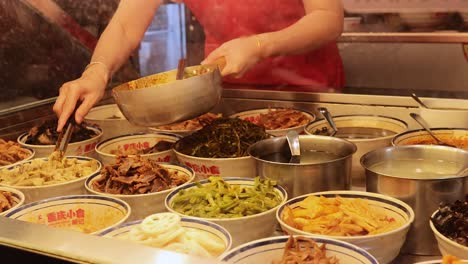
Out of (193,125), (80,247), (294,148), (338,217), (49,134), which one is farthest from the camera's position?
(193,125)

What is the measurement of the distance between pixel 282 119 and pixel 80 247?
4.34 ft

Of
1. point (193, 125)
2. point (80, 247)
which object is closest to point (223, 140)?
point (193, 125)

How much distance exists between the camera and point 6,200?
168 centimetres

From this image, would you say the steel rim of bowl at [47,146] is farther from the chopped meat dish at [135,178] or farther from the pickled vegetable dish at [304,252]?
the pickled vegetable dish at [304,252]

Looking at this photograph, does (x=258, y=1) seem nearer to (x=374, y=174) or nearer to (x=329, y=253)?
(x=374, y=174)

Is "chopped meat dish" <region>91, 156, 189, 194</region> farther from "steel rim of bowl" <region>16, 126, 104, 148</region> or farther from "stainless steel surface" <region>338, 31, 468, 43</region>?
"stainless steel surface" <region>338, 31, 468, 43</region>

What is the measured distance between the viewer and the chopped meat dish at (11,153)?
6.84ft

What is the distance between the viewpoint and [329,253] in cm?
Answer: 125

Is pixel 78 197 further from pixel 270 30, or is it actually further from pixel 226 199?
pixel 270 30

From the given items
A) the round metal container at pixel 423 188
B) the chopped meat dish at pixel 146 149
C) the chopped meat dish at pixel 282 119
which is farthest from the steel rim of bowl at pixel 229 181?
the chopped meat dish at pixel 282 119

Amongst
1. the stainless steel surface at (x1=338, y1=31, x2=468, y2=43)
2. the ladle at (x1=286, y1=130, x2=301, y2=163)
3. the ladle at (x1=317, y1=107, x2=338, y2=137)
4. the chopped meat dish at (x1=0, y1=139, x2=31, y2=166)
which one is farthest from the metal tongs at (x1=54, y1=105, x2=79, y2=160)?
the stainless steel surface at (x1=338, y1=31, x2=468, y2=43)

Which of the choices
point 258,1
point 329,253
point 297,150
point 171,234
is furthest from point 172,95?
point 258,1

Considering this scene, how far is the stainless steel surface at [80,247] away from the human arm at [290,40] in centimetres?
102

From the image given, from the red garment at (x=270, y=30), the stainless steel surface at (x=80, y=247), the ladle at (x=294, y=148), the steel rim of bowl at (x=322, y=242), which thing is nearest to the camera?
the stainless steel surface at (x=80, y=247)
